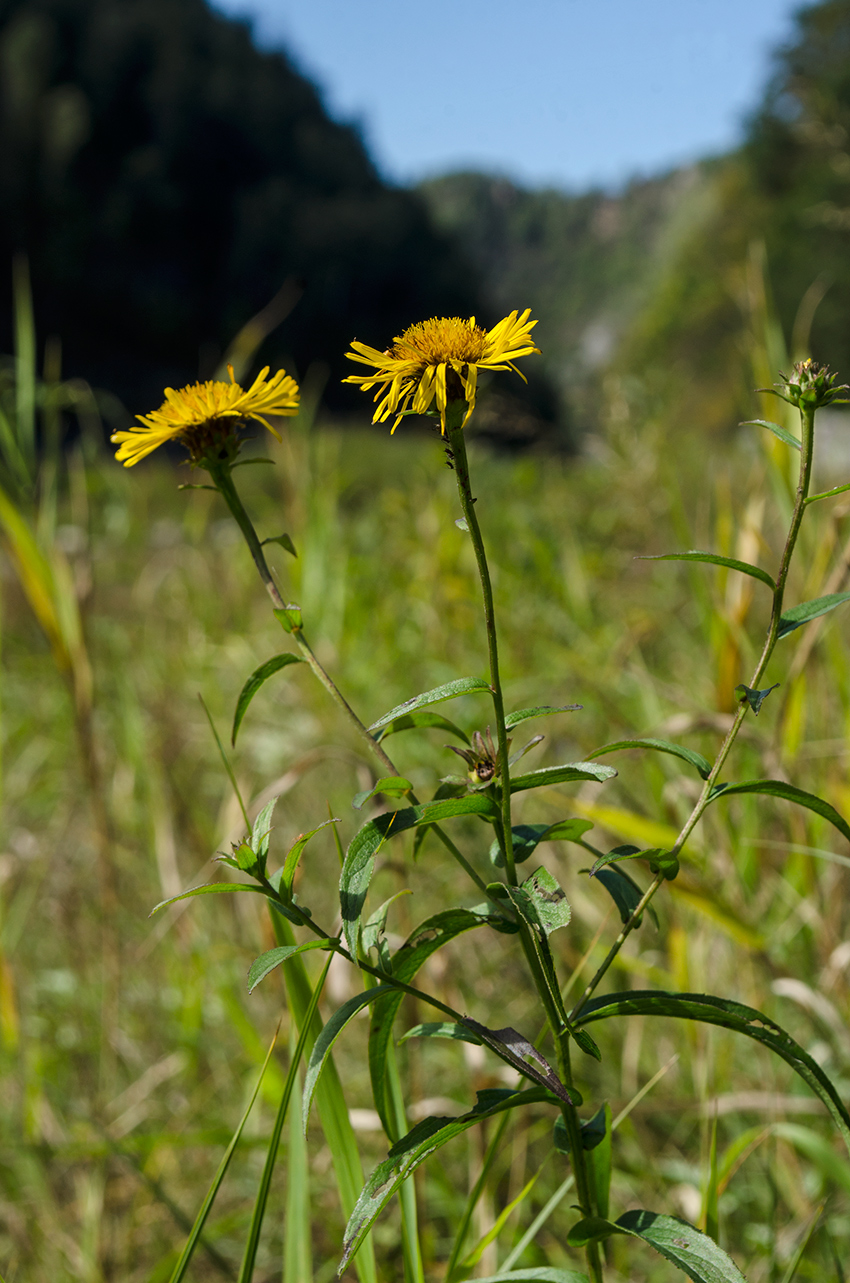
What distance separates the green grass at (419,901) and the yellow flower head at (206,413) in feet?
0.96

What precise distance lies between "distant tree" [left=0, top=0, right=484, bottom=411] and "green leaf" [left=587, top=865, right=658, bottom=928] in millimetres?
16758

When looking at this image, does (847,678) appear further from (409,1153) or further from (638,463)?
(638,463)

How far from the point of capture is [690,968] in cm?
89

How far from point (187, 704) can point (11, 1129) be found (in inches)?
47.2

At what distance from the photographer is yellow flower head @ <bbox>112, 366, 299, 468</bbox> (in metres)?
0.38

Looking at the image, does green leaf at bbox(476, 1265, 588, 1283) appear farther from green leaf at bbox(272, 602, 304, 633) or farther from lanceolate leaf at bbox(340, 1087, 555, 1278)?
green leaf at bbox(272, 602, 304, 633)

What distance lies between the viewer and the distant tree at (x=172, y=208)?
17.9m

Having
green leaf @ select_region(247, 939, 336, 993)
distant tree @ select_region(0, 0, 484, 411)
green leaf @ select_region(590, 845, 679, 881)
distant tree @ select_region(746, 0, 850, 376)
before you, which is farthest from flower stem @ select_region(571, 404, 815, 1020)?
distant tree @ select_region(0, 0, 484, 411)

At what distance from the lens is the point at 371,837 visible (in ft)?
1.20

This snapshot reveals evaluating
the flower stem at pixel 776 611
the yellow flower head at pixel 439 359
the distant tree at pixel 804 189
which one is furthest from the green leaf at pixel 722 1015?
the distant tree at pixel 804 189

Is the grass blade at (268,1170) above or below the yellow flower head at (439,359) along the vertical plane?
below

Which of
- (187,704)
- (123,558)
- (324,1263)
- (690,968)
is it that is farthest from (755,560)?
(123,558)

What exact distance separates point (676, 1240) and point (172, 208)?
22212mm

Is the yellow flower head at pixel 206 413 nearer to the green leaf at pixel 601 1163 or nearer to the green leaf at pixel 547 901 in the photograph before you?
the green leaf at pixel 547 901
